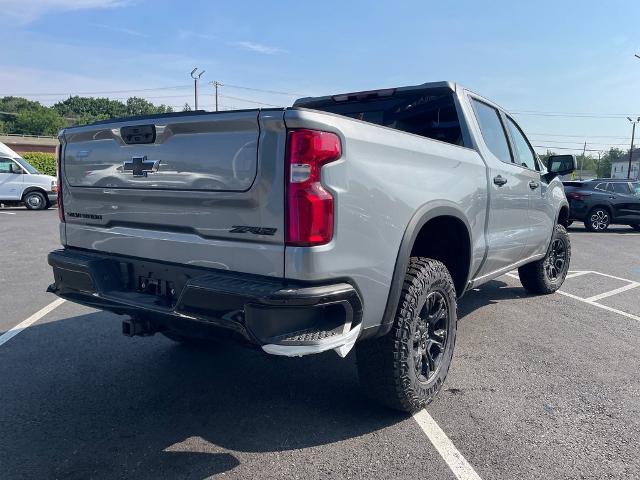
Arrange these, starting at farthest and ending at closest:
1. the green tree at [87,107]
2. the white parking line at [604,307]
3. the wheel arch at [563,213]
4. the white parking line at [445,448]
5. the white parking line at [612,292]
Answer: the green tree at [87,107], the white parking line at [612,292], the wheel arch at [563,213], the white parking line at [604,307], the white parking line at [445,448]

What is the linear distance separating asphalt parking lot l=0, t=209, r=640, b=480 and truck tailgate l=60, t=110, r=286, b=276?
3.32ft

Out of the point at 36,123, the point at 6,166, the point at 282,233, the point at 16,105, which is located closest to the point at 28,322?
the point at 282,233

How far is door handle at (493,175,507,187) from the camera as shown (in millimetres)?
4195

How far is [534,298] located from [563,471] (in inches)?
156

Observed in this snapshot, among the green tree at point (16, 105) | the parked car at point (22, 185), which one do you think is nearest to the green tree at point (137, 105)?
the green tree at point (16, 105)

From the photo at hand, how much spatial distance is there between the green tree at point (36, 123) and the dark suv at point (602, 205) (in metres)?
94.2

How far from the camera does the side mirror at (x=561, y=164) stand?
5.69 metres

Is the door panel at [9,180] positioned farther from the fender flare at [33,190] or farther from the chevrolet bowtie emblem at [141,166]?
the chevrolet bowtie emblem at [141,166]

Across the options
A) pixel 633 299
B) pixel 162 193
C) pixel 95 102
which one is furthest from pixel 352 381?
pixel 95 102

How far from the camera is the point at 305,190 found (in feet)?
7.82

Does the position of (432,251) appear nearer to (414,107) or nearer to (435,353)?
(435,353)

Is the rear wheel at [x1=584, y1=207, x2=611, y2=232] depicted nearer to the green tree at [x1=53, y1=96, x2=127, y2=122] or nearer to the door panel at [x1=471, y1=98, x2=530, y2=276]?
the door panel at [x1=471, y1=98, x2=530, y2=276]

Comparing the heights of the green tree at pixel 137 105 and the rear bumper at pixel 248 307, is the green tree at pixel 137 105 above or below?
above

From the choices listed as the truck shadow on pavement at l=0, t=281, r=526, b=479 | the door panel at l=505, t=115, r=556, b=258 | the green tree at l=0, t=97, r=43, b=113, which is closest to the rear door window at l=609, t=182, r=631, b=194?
the door panel at l=505, t=115, r=556, b=258
